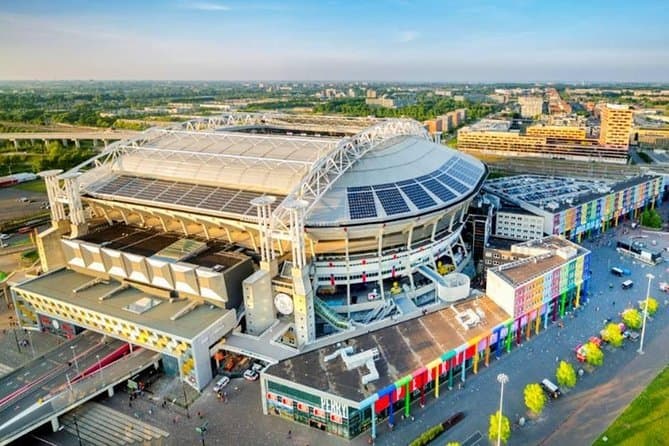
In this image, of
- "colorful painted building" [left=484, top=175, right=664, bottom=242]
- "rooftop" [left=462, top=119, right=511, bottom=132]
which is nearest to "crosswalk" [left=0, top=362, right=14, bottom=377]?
"colorful painted building" [left=484, top=175, right=664, bottom=242]

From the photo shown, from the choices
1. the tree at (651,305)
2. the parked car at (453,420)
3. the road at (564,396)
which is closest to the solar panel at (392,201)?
the road at (564,396)

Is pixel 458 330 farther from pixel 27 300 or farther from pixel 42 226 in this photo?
pixel 42 226

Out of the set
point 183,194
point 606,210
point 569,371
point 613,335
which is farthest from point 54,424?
point 606,210

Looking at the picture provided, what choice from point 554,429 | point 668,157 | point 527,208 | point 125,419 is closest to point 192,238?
point 125,419

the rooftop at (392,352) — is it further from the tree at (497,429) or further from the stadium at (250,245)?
the tree at (497,429)

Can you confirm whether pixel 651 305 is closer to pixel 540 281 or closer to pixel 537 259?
pixel 537 259

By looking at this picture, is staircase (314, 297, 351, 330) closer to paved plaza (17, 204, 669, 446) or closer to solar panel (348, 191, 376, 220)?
solar panel (348, 191, 376, 220)
